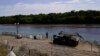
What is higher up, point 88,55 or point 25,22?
point 88,55

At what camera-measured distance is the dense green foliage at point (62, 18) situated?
110250 mm

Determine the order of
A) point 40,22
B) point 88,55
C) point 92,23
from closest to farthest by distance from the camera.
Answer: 1. point 88,55
2. point 92,23
3. point 40,22

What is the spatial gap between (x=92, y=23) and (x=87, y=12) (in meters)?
11.2

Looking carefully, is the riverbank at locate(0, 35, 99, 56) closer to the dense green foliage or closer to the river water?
the river water

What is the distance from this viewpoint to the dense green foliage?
110250 mm

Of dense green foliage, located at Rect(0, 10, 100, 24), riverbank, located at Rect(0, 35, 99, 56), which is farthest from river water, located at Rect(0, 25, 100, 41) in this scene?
riverbank, located at Rect(0, 35, 99, 56)

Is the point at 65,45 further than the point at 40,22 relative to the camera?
No

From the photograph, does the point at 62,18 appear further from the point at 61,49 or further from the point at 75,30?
the point at 61,49

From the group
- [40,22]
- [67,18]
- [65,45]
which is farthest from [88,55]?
[40,22]

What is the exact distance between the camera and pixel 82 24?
377ft

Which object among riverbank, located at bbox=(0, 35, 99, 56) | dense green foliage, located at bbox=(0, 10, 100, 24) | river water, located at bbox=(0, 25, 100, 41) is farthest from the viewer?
dense green foliage, located at bbox=(0, 10, 100, 24)

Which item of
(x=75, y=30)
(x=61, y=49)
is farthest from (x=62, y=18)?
(x=61, y=49)

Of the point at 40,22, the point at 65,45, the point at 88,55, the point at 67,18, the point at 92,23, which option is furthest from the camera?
the point at 40,22

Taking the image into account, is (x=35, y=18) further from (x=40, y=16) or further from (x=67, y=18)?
(x=67, y=18)
